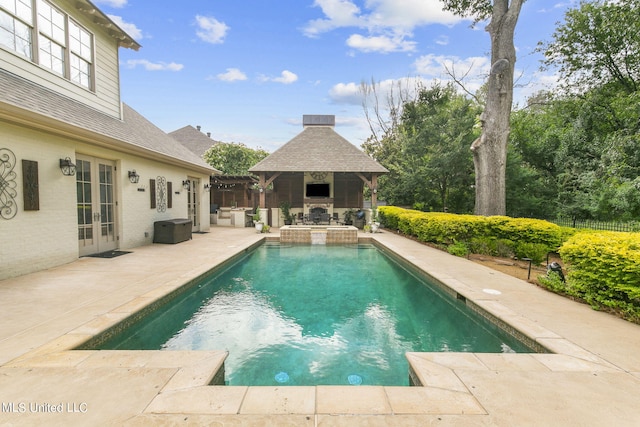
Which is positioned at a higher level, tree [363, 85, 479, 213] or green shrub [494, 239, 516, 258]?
tree [363, 85, 479, 213]

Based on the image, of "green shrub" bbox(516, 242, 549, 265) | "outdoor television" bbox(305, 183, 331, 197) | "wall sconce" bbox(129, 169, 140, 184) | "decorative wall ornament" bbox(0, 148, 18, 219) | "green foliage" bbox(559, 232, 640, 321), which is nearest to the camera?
"green foliage" bbox(559, 232, 640, 321)

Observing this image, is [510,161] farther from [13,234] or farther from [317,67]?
[13,234]

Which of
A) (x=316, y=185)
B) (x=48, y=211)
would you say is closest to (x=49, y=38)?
(x=48, y=211)

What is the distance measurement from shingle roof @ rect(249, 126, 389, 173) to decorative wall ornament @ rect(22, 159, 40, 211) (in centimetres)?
831

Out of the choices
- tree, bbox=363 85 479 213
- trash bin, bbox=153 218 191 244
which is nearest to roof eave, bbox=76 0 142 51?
trash bin, bbox=153 218 191 244

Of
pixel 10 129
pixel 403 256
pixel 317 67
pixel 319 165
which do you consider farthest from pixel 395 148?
pixel 10 129

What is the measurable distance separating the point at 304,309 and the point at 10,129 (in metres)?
6.09

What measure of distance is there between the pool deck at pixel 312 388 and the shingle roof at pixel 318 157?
10.4 meters

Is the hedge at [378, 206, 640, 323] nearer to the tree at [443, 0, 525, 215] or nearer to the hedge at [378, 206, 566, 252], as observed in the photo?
the hedge at [378, 206, 566, 252]

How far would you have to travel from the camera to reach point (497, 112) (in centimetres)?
934

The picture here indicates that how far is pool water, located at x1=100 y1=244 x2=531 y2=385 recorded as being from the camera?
3.14 metres

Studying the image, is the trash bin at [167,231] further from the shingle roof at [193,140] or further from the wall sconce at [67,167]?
the shingle roof at [193,140]

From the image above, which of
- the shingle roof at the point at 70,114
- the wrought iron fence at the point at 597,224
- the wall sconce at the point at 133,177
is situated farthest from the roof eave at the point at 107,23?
Answer: the wrought iron fence at the point at 597,224

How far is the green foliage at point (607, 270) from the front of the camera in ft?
11.8
